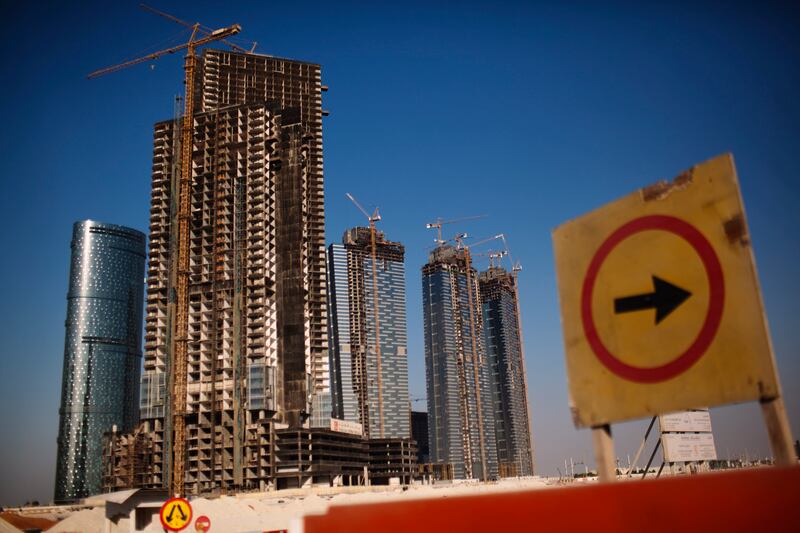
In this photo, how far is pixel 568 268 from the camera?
575cm

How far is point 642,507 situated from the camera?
401 cm

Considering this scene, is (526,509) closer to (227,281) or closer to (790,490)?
(790,490)

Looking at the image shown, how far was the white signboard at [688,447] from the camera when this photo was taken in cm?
2972

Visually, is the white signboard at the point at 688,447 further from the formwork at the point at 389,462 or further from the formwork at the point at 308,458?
the formwork at the point at 389,462

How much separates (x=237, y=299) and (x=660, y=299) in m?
149

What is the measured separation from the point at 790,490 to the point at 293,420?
485 feet

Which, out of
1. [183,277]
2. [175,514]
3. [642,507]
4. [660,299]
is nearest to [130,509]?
[175,514]

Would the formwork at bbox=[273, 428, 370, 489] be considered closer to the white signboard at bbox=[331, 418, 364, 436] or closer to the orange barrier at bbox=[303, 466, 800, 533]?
the white signboard at bbox=[331, 418, 364, 436]

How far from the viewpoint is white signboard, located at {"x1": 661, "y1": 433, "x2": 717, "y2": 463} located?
29.7 meters

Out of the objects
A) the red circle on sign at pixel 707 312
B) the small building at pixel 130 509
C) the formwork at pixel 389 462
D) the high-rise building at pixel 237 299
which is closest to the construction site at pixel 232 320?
the high-rise building at pixel 237 299

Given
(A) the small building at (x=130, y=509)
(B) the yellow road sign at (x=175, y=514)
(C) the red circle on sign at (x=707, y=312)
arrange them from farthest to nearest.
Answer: (A) the small building at (x=130, y=509) → (B) the yellow road sign at (x=175, y=514) → (C) the red circle on sign at (x=707, y=312)

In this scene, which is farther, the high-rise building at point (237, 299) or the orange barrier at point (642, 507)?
the high-rise building at point (237, 299)

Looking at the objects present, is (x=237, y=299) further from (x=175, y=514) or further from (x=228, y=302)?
(x=175, y=514)

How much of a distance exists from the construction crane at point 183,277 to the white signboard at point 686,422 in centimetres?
11344
